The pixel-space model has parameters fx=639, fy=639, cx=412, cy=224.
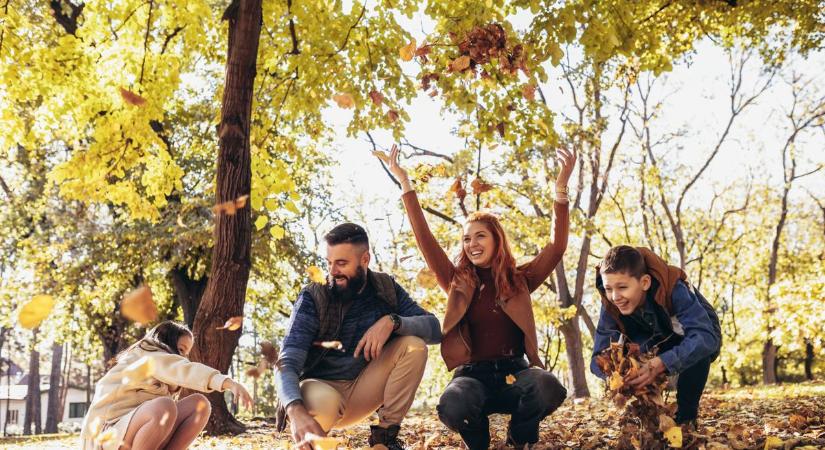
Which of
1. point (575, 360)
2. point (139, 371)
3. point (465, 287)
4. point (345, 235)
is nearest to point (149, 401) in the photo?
point (139, 371)

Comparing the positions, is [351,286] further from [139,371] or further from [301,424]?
→ [139,371]

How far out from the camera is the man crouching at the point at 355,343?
3.54 meters

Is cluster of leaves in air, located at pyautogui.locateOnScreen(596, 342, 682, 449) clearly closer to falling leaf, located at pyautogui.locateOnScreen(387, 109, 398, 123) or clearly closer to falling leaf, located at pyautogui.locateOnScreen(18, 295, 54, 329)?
falling leaf, located at pyautogui.locateOnScreen(18, 295, 54, 329)

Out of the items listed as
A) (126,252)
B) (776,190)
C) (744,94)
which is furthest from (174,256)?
(776,190)

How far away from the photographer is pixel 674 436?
118 inches

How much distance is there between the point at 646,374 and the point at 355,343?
1648mm

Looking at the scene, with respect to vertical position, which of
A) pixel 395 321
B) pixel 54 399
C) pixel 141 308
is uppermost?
pixel 141 308

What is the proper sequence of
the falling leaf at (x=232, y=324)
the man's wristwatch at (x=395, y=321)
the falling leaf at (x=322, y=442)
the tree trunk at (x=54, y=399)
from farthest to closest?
the tree trunk at (x=54, y=399) < the falling leaf at (x=232, y=324) < the man's wristwatch at (x=395, y=321) < the falling leaf at (x=322, y=442)

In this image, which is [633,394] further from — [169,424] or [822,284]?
[822,284]

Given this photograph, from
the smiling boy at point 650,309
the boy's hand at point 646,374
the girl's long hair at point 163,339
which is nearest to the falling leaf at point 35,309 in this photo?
the girl's long hair at point 163,339

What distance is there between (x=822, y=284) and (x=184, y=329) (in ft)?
41.2

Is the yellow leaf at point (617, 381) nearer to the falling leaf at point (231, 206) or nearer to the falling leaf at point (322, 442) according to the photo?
the falling leaf at point (322, 442)

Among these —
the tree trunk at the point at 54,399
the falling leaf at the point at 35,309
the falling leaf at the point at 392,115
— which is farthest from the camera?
the tree trunk at the point at 54,399

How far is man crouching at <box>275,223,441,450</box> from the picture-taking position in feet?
11.6
